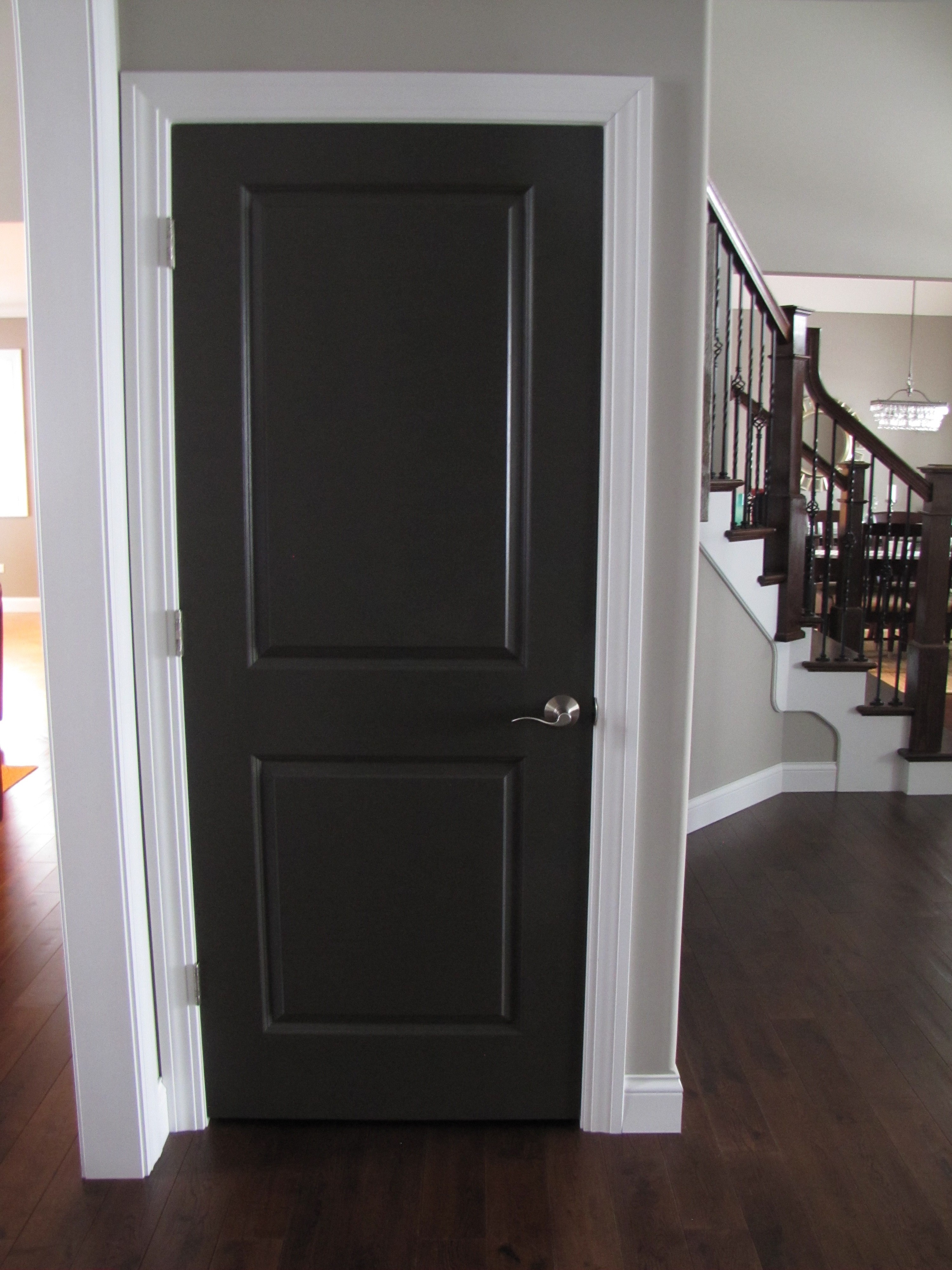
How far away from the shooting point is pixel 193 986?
81.5 inches

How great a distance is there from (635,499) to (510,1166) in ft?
4.50

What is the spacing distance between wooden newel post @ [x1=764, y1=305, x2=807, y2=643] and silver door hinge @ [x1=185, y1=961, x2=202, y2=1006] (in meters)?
2.91

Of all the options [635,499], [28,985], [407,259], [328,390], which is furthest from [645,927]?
[28,985]

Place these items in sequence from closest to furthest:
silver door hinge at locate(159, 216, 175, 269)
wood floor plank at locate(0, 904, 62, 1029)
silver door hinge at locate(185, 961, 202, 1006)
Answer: silver door hinge at locate(159, 216, 175, 269) < silver door hinge at locate(185, 961, 202, 1006) < wood floor plank at locate(0, 904, 62, 1029)

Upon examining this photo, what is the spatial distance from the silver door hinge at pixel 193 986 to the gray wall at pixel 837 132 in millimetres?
4919

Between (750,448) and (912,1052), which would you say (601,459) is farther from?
(750,448)

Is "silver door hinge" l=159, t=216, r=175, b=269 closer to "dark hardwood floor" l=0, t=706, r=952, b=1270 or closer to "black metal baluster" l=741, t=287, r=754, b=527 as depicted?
"dark hardwood floor" l=0, t=706, r=952, b=1270

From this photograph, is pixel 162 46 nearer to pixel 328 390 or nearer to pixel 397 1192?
pixel 328 390

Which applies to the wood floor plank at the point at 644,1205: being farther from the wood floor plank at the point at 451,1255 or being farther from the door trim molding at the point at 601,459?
the wood floor plank at the point at 451,1255

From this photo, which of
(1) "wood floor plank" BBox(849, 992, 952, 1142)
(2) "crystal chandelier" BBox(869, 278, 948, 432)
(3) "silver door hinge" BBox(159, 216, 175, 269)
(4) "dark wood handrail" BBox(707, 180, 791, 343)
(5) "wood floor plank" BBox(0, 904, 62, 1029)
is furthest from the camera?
(2) "crystal chandelier" BBox(869, 278, 948, 432)

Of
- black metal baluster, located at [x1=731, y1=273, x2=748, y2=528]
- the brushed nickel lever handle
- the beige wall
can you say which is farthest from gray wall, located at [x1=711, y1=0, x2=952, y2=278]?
the beige wall

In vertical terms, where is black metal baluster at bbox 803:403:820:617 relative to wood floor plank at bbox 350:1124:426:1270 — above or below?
above

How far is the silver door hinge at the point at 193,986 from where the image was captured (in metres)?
2.06

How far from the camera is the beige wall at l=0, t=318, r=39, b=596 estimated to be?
374 inches
